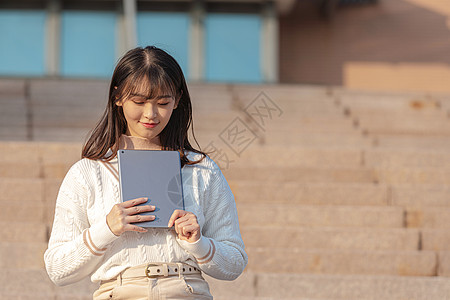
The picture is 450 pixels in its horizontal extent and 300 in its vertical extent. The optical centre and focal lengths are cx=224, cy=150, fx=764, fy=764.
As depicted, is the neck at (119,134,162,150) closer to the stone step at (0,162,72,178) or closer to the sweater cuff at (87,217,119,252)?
the sweater cuff at (87,217,119,252)

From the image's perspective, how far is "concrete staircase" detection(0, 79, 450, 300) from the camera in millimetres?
4305

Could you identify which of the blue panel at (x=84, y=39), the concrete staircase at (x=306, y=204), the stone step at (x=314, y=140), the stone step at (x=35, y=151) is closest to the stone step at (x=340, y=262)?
the concrete staircase at (x=306, y=204)

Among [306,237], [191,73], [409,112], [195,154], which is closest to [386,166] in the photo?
[306,237]

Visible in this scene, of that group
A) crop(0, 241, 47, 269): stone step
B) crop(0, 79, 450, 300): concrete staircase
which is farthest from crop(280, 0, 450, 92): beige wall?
crop(0, 241, 47, 269): stone step

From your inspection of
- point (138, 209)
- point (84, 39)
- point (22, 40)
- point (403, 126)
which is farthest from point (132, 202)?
point (22, 40)

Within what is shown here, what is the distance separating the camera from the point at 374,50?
641 inches

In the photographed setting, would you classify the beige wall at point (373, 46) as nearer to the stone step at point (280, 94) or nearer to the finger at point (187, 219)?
the stone step at point (280, 94)

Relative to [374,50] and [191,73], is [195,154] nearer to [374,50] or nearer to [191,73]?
[191,73]

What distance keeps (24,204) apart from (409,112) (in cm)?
524

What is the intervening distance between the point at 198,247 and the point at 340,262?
8.60ft

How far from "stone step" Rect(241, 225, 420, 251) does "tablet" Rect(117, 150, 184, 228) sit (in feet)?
8.95

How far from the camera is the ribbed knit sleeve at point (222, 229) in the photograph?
2287 millimetres

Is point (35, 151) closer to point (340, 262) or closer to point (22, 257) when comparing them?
point (22, 257)

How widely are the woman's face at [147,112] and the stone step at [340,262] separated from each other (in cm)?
250
